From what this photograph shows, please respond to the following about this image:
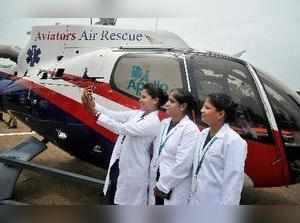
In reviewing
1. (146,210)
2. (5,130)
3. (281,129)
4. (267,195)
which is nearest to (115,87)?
(281,129)

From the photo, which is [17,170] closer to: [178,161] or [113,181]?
[113,181]

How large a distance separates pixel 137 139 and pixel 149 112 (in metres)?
0.13

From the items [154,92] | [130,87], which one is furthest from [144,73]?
[154,92]

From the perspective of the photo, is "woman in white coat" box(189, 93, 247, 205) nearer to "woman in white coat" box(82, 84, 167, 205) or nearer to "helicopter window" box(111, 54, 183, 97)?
"woman in white coat" box(82, 84, 167, 205)

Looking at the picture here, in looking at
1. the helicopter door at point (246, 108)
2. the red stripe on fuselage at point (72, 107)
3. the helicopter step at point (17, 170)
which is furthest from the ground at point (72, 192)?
the helicopter door at point (246, 108)

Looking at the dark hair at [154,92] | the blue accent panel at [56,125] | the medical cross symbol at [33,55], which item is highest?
the dark hair at [154,92]

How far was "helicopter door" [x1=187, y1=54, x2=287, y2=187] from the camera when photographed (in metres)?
2.14

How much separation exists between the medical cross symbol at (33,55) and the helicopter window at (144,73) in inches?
38.1

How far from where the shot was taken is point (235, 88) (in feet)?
7.34

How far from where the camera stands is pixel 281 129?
7.11 ft

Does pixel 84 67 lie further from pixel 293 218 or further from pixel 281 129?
pixel 293 218

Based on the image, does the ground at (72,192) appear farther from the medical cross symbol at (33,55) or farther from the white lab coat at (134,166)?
the medical cross symbol at (33,55)

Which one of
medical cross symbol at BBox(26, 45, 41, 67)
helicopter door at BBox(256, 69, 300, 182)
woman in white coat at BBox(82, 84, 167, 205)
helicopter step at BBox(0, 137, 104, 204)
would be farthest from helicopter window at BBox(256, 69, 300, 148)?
medical cross symbol at BBox(26, 45, 41, 67)

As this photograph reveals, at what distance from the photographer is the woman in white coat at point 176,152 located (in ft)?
4.60
